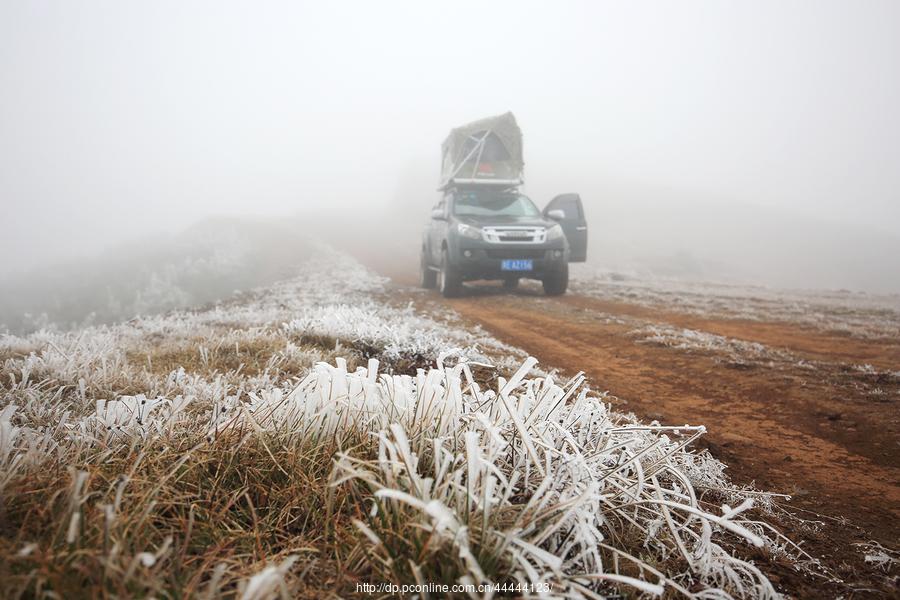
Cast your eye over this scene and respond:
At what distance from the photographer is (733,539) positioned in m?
1.54

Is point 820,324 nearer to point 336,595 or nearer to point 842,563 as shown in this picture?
point 842,563

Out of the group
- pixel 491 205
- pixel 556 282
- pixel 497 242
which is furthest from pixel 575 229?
pixel 497 242

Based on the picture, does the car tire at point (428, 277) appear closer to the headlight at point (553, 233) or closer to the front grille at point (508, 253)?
the front grille at point (508, 253)

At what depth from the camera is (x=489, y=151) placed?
1233 cm

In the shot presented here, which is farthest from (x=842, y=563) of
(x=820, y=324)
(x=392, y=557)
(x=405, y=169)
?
(x=405, y=169)

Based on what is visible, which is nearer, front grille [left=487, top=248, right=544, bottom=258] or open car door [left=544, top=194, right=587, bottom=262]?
front grille [left=487, top=248, right=544, bottom=258]

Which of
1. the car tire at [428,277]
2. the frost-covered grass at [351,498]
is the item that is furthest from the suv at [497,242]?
the frost-covered grass at [351,498]

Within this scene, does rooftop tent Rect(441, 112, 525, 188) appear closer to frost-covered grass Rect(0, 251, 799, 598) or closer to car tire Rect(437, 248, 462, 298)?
car tire Rect(437, 248, 462, 298)

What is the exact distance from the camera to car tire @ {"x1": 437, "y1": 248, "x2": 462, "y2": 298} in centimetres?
892

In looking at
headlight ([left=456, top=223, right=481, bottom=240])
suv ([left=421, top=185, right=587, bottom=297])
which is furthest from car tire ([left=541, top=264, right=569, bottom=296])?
headlight ([left=456, top=223, right=481, bottom=240])

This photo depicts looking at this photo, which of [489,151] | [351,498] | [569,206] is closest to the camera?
[351,498]

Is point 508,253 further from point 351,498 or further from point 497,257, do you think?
point 351,498

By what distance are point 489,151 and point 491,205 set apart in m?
3.02

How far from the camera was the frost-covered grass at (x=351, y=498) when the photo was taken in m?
0.89
